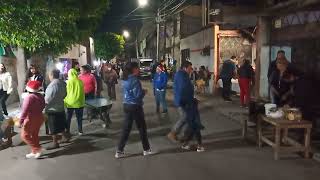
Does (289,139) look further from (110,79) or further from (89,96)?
(110,79)

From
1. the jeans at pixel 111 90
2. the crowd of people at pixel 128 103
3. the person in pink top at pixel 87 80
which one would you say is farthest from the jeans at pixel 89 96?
the jeans at pixel 111 90

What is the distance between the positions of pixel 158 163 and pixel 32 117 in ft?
9.12

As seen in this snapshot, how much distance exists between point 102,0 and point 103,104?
484 centimetres

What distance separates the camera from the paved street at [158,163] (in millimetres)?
6801

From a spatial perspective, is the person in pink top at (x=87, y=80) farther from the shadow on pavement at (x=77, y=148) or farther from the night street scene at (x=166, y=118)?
the shadow on pavement at (x=77, y=148)

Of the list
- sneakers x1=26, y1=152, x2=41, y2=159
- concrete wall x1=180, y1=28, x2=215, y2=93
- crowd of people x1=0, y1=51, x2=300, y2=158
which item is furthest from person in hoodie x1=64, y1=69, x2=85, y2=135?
concrete wall x1=180, y1=28, x2=215, y2=93

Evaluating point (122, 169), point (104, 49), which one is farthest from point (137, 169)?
point (104, 49)

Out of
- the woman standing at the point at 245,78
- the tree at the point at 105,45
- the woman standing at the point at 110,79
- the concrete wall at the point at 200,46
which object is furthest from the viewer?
the tree at the point at 105,45

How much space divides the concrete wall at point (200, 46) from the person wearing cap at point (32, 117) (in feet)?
47.8

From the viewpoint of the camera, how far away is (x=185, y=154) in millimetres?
8234

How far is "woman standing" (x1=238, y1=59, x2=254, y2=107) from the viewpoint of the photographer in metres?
14.5

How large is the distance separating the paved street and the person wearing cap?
321 mm

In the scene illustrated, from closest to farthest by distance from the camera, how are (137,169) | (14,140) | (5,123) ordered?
(137,169) → (5,123) → (14,140)

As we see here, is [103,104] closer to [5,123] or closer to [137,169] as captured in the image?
[5,123]
